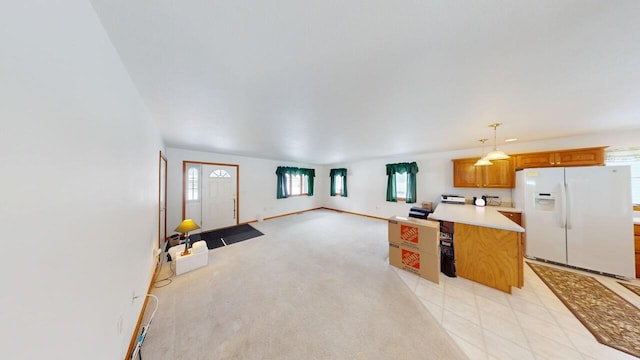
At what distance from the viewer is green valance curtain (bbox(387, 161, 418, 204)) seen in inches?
187

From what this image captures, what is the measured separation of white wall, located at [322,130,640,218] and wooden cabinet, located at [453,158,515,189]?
0.32 meters

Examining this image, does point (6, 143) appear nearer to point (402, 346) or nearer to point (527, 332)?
point (402, 346)

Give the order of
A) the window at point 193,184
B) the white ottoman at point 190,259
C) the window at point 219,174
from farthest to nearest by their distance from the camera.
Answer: the window at point 219,174 < the window at point 193,184 < the white ottoman at point 190,259

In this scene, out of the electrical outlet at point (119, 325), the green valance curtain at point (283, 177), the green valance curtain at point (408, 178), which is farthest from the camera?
the green valance curtain at point (283, 177)

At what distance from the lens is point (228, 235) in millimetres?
4098

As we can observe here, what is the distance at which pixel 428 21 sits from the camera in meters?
0.90

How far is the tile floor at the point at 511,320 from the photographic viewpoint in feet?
4.56

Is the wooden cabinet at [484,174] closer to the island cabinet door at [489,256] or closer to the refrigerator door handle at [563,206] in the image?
the refrigerator door handle at [563,206]

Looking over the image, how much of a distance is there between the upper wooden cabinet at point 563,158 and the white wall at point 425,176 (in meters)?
0.28

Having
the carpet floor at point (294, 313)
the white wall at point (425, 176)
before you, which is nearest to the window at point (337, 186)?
the white wall at point (425, 176)

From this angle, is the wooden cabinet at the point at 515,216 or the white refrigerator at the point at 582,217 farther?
the wooden cabinet at the point at 515,216

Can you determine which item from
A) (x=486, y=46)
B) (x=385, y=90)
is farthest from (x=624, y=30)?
(x=385, y=90)

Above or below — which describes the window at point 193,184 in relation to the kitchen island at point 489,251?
above

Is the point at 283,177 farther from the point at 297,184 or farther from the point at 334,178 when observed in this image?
the point at 334,178
